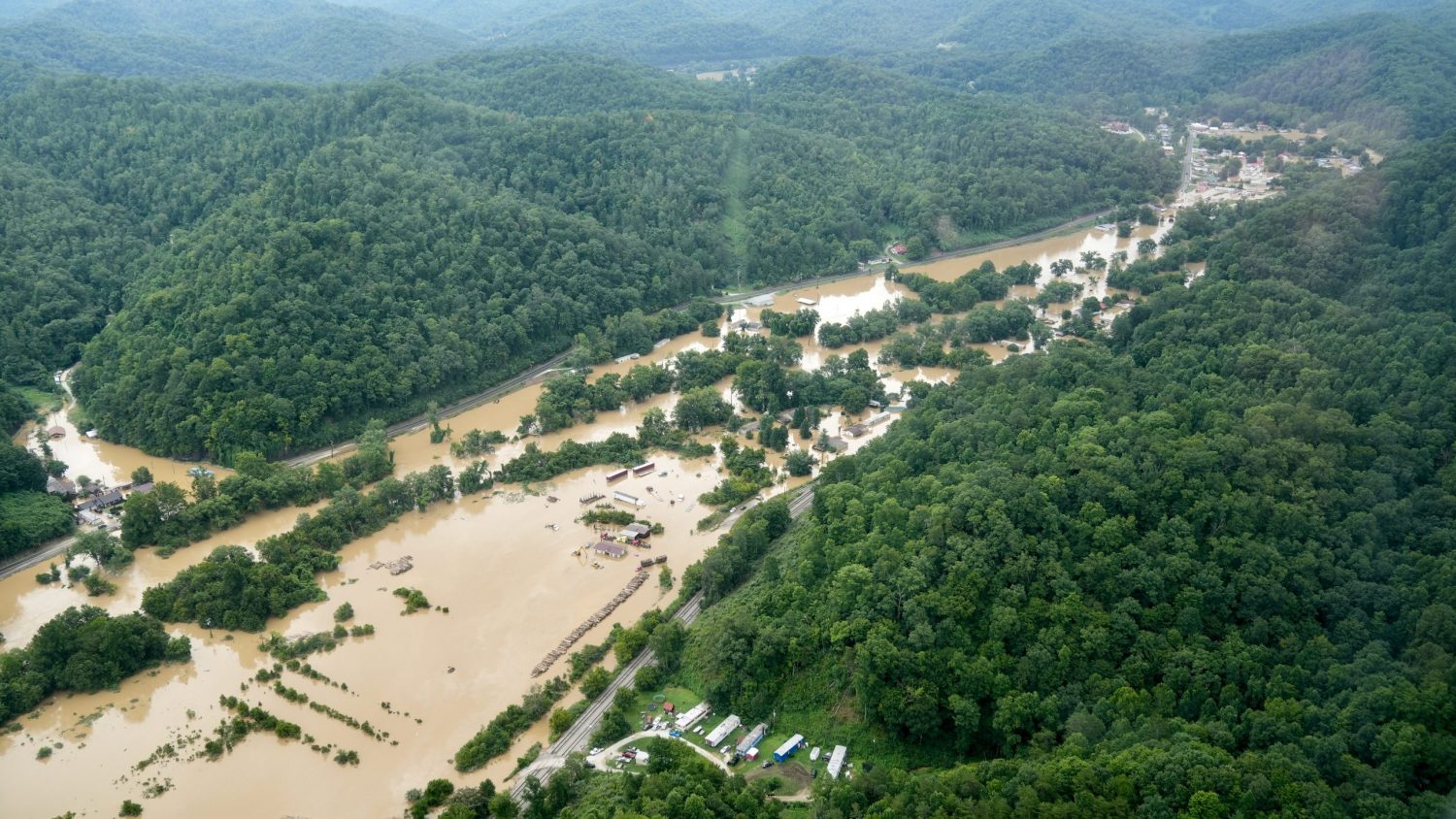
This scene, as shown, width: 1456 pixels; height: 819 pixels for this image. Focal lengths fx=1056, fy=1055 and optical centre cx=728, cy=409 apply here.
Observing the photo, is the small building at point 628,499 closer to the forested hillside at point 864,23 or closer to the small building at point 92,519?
the small building at point 92,519

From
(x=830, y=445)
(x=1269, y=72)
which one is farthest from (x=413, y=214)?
(x=1269, y=72)

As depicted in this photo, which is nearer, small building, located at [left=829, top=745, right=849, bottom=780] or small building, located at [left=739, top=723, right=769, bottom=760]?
small building, located at [left=829, top=745, right=849, bottom=780]

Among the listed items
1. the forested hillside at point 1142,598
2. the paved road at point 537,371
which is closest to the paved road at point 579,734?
the forested hillside at point 1142,598

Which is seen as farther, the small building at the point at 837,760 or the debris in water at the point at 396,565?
the debris in water at the point at 396,565

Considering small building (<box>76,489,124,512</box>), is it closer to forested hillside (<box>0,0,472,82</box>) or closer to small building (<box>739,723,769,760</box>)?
small building (<box>739,723,769,760</box>)

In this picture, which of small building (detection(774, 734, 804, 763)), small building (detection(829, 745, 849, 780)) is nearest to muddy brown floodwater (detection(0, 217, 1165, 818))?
small building (detection(774, 734, 804, 763))

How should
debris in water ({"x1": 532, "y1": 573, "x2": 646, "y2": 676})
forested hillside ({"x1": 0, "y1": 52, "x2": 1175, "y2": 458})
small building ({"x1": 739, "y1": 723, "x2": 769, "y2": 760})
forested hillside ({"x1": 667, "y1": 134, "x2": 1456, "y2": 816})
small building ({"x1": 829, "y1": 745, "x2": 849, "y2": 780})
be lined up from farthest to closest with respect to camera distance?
forested hillside ({"x1": 0, "y1": 52, "x2": 1175, "y2": 458}) → debris in water ({"x1": 532, "y1": 573, "x2": 646, "y2": 676}) → small building ({"x1": 739, "y1": 723, "x2": 769, "y2": 760}) → small building ({"x1": 829, "y1": 745, "x2": 849, "y2": 780}) → forested hillside ({"x1": 667, "y1": 134, "x2": 1456, "y2": 816})

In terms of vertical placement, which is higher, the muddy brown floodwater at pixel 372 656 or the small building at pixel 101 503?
the small building at pixel 101 503
